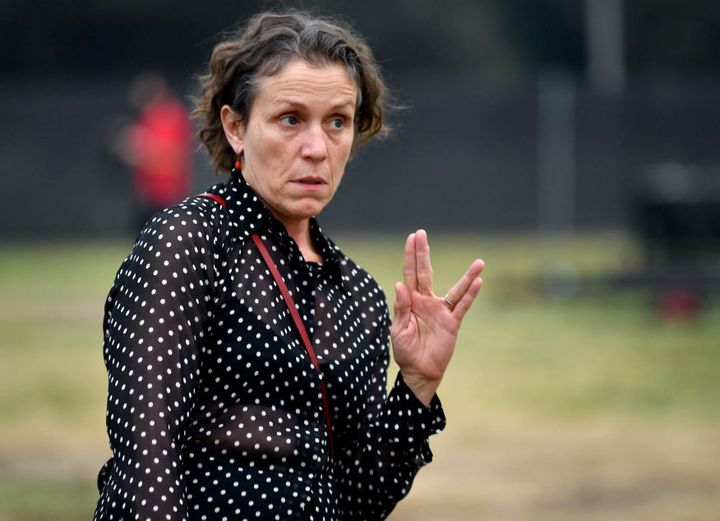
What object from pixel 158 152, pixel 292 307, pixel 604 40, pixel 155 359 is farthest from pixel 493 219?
pixel 155 359

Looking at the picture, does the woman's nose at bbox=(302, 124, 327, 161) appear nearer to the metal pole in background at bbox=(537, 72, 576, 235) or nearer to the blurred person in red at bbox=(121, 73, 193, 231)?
the blurred person in red at bbox=(121, 73, 193, 231)

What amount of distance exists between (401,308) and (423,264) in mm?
105

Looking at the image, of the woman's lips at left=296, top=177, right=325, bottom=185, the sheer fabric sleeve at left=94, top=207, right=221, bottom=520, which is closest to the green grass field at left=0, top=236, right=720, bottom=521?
the woman's lips at left=296, top=177, right=325, bottom=185

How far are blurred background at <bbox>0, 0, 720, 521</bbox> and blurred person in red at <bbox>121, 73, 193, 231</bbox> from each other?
6 cm

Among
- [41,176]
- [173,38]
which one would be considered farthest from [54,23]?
[41,176]

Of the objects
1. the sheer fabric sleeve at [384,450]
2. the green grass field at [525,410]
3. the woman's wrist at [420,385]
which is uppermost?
the green grass field at [525,410]

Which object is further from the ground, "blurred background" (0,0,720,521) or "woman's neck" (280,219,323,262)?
"blurred background" (0,0,720,521)

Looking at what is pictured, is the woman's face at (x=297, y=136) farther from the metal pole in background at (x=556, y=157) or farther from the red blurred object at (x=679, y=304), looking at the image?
the metal pole in background at (x=556, y=157)

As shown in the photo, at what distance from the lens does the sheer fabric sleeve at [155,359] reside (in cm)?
239

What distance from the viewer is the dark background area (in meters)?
23.5

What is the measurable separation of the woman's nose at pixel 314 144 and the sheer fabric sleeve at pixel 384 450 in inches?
17.2

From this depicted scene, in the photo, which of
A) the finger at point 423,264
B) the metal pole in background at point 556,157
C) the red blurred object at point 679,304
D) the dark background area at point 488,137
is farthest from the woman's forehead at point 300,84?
the metal pole in background at point 556,157

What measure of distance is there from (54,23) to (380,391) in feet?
85.3

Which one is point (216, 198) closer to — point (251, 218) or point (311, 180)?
point (251, 218)
